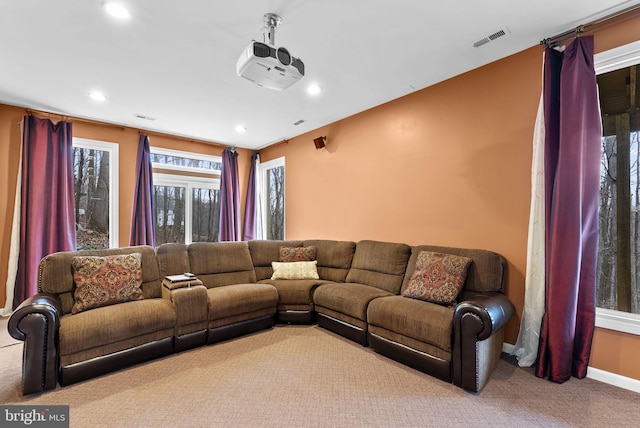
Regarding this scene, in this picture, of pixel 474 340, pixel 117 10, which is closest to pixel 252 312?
pixel 474 340

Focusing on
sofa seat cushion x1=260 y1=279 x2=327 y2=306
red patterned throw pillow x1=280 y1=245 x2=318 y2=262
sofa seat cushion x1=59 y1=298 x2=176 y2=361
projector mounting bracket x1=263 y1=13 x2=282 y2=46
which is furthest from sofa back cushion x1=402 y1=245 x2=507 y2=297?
sofa seat cushion x1=59 y1=298 x2=176 y2=361

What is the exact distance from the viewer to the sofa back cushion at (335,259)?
3879 millimetres

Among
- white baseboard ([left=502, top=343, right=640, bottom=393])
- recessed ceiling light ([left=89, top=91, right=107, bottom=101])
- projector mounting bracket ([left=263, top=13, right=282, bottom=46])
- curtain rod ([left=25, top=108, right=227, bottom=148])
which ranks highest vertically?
recessed ceiling light ([left=89, top=91, right=107, bottom=101])

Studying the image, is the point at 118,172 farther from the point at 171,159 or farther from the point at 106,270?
the point at 106,270

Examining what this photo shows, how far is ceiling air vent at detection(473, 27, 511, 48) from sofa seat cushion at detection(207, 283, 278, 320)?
3146 mm

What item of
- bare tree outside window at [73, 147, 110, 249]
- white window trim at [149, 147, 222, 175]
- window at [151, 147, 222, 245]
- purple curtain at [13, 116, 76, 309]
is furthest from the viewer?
window at [151, 147, 222, 245]

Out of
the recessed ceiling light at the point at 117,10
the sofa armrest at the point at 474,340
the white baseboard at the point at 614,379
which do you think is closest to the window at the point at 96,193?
the recessed ceiling light at the point at 117,10

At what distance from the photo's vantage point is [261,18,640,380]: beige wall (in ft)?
8.69

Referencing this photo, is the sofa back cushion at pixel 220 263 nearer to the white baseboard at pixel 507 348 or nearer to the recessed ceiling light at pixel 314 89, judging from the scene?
the recessed ceiling light at pixel 314 89

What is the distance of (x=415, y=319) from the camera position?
2424mm

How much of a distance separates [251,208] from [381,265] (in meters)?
3.34

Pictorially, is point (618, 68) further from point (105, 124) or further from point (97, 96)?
point (105, 124)

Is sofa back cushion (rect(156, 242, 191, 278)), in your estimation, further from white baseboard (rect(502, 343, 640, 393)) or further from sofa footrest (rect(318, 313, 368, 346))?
white baseboard (rect(502, 343, 640, 393))

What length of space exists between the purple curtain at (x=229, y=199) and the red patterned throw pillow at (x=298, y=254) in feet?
6.06
